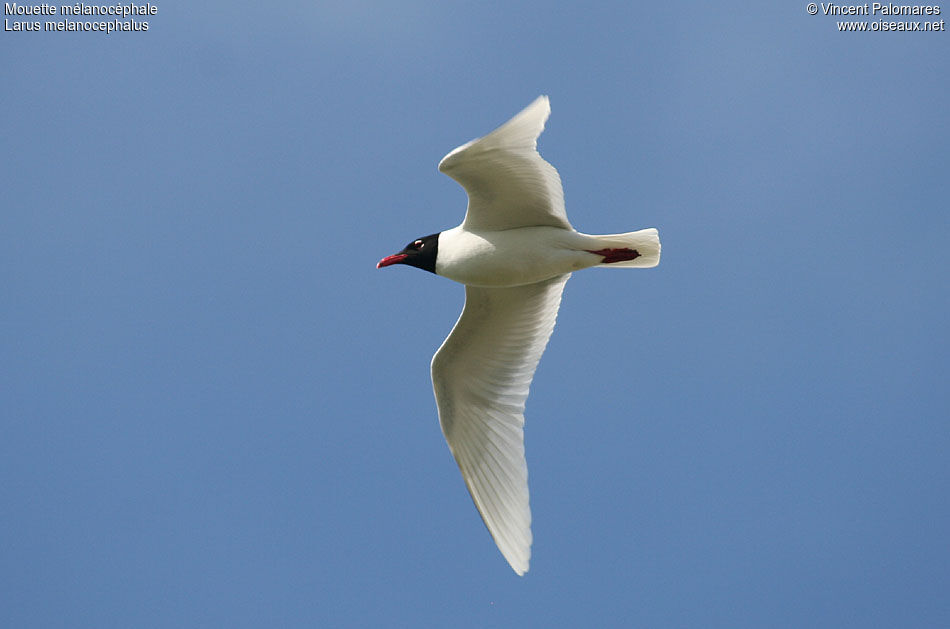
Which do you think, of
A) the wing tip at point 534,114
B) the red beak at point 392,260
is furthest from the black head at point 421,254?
the wing tip at point 534,114

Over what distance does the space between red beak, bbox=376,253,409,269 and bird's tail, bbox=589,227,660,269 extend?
1.25m

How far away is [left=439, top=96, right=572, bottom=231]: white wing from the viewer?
4812 millimetres

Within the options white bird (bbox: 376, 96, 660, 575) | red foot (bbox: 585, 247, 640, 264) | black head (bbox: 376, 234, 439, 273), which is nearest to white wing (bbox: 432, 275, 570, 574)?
white bird (bbox: 376, 96, 660, 575)

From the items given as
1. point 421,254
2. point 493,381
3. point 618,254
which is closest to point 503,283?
point 421,254

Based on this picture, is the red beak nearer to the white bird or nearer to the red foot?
the white bird

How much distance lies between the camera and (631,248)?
18.0 feet

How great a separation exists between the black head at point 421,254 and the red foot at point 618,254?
38.8 inches

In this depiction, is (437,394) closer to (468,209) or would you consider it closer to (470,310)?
(470,310)

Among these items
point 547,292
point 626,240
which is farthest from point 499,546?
point 626,240

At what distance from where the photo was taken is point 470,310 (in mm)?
6094

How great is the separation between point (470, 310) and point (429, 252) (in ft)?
1.90

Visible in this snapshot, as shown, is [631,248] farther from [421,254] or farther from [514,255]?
[421,254]

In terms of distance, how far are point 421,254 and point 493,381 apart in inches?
42.0

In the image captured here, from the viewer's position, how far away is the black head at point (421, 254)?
18.8ft
